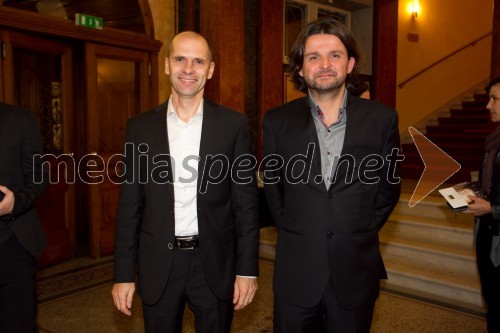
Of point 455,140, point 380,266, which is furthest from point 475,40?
point 380,266

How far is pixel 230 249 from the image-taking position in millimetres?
1945

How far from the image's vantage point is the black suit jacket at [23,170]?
2174mm

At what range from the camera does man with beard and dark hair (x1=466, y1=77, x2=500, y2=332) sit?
107 inches

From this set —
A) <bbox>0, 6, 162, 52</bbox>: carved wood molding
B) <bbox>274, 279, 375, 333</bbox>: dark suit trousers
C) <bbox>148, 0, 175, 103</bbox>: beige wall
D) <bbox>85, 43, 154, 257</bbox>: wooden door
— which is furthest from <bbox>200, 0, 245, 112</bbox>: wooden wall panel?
<bbox>274, 279, 375, 333</bbox>: dark suit trousers

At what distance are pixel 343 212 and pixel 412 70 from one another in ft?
25.8

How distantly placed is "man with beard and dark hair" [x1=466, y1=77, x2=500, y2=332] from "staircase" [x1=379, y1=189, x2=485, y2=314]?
3.60 feet

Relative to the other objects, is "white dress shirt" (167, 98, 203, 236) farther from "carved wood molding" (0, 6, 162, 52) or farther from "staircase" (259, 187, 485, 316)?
"carved wood molding" (0, 6, 162, 52)

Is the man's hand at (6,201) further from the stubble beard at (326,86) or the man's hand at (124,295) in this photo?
the stubble beard at (326,86)

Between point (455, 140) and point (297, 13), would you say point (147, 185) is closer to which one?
point (297, 13)

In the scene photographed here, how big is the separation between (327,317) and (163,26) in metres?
4.53

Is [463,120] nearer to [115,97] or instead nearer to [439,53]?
[439,53]

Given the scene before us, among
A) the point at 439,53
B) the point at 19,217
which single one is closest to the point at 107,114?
the point at 19,217

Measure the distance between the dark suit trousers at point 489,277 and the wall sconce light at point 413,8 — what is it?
681 cm

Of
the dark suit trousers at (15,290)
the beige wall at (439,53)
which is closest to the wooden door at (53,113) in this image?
the dark suit trousers at (15,290)
